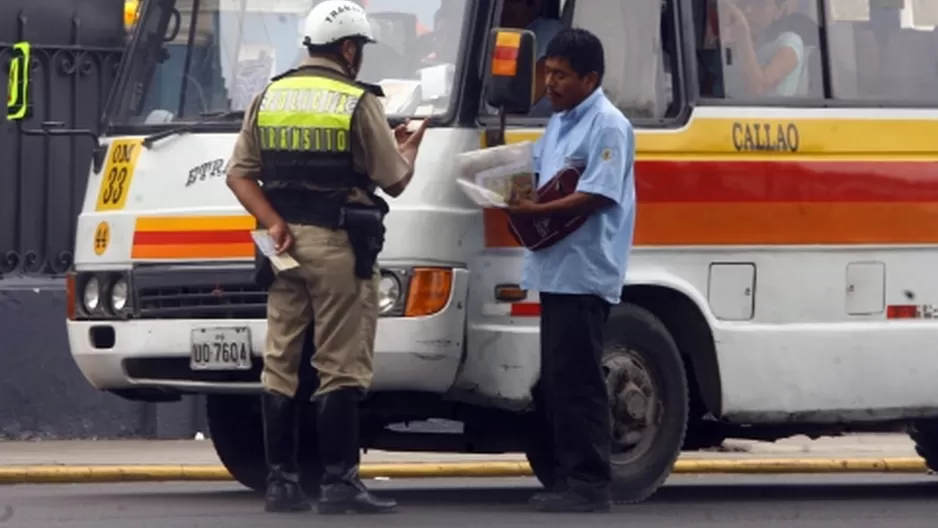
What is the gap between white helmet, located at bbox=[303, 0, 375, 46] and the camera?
9.49 m

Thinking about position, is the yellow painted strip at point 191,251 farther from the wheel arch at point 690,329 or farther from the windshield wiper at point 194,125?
the wheel arch at point 690,329

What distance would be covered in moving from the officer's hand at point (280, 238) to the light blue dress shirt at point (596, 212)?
965 mm

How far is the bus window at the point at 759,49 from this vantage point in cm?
1063

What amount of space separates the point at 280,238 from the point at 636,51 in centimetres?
189

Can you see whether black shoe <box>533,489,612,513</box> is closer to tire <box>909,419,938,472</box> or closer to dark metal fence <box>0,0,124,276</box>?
tire <box>909,419,938,472</box>

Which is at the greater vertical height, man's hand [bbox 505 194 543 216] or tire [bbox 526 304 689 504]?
man's hand [bbox 505 194 543 216]

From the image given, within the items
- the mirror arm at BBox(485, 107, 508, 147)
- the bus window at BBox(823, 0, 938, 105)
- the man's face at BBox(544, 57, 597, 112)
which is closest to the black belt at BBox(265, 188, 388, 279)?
the mirror arm at BBox(485, 107, 508, 147)

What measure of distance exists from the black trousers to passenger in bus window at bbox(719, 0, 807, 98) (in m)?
1.39

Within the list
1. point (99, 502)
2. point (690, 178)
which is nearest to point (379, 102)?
point (690, 178)

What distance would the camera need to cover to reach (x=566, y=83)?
9742 millimetres

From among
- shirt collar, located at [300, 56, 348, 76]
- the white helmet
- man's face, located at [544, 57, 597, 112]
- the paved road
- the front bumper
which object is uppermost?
the white helmet

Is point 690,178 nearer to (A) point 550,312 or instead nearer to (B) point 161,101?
(A) point 550,312

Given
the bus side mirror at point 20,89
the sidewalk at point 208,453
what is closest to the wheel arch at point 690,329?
the bus side mirror at point 20,89

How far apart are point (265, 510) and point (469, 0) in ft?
6.96
